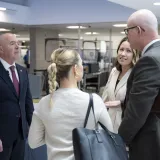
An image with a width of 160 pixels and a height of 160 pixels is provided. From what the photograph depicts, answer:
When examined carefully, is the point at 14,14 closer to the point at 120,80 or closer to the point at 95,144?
the point at 120,80

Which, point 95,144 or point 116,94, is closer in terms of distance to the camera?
point 95,144

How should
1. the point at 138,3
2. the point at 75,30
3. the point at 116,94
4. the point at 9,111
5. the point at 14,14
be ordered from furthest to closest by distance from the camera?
the point at 75,30, the point at 14,14, the point at 138,3, the point at 116,94, the point at 9,111

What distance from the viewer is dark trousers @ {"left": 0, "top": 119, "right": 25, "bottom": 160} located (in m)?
2.46

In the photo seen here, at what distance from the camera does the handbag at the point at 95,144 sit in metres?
1.45

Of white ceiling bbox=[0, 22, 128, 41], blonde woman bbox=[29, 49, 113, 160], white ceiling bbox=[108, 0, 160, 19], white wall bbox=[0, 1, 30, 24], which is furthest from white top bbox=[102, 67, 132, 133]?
white wall bbox=[0, 1, 30, 24]

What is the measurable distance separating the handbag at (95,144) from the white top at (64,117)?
4 centimetres

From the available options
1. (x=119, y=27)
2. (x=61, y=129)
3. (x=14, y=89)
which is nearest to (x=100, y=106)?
(x=61, y=129)

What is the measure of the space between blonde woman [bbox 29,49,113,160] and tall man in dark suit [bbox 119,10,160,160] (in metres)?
0.17

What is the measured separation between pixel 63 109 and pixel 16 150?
1153mm

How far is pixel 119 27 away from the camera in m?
7.21

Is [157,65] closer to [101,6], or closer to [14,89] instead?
[14,89]

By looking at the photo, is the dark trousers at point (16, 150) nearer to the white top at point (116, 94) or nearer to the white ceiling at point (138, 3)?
the white top at point (116, 94)

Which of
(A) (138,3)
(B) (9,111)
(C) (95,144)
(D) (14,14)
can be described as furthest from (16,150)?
(D) (14,14)

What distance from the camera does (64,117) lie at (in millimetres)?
1560
